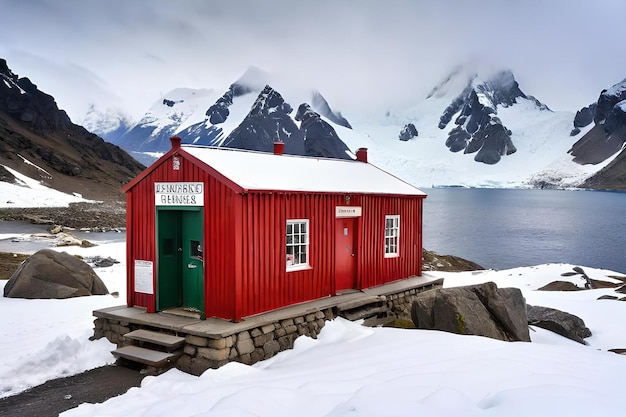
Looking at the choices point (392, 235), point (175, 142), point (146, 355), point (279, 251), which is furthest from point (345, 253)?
point (146, 355)

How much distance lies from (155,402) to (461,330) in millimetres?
6615

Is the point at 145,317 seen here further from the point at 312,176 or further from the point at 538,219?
the point at 538,219

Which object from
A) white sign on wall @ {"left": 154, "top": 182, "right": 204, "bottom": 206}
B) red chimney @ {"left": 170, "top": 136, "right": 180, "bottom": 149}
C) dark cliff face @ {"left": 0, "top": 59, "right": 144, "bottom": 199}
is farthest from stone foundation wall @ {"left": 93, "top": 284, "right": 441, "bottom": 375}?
dark cliff face @ {"left": 0, "top": 59, "right": 144, "bottom": 199}

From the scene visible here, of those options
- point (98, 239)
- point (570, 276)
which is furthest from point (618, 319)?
point (98, 239)

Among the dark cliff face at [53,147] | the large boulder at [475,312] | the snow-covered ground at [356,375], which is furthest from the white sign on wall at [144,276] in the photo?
the dark cliff face at [53,147]

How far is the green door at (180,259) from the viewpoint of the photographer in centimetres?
1108

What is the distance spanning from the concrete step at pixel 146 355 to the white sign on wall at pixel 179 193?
309 centimetres

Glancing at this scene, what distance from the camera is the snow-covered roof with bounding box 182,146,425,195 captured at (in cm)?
1076

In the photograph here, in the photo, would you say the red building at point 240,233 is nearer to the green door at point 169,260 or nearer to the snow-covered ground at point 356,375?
the green door at point 169,260

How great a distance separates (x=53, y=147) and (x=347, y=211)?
10049 centimetres

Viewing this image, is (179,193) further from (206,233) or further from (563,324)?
(563,324)

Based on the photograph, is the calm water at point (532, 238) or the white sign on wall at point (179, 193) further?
the calm water at point (532, 238)

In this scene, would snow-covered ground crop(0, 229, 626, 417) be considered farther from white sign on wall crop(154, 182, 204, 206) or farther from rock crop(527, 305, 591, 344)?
white sign on wall crop(154, 182, 204, 206)

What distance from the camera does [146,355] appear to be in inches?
371
